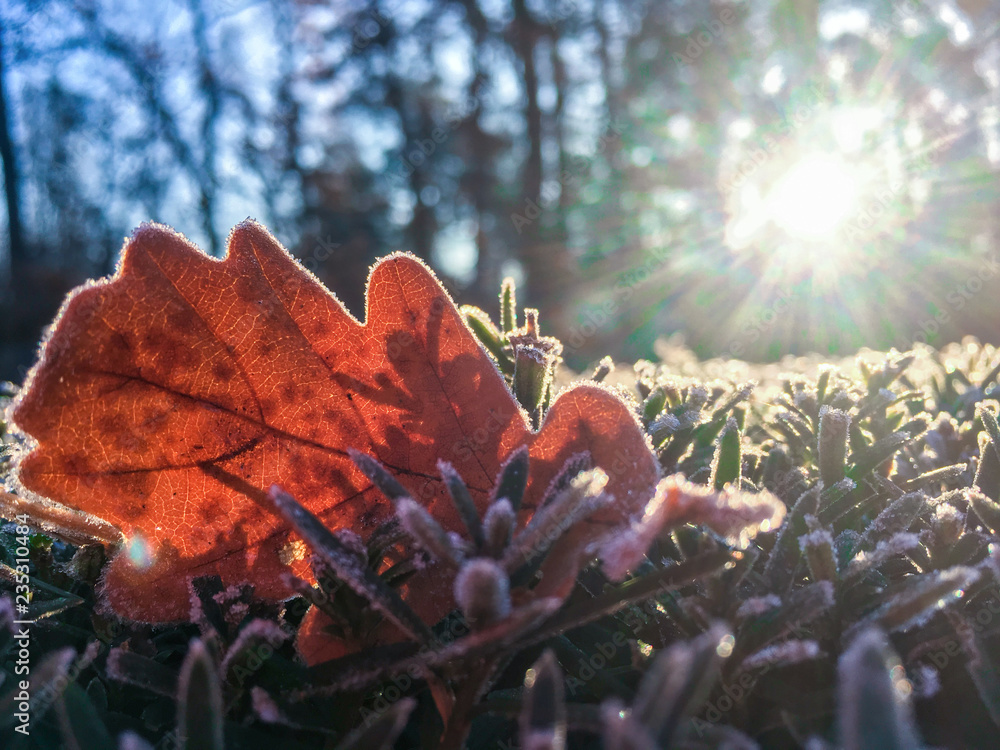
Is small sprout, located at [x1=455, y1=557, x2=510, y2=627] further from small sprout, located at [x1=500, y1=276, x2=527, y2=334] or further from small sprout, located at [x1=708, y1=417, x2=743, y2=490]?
small sprout, located at [x1=500, y1=276, x2=527, y2=334]

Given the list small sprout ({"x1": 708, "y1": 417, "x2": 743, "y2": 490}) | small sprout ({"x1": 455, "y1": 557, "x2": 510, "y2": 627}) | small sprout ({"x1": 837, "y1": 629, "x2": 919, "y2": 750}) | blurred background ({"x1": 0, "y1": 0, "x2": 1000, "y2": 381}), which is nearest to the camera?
small sprout ({"x1": 837, "y1": 629, "x2": 919, "y2": 750})

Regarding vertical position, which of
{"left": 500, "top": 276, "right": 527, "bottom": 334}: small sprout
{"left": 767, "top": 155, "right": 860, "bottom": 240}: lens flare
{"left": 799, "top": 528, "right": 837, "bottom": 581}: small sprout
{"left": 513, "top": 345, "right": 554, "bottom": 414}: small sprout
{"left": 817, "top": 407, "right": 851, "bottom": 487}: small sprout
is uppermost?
{"left": 767, "top": 155, "right": 860, "bottom": 240}: lens flare

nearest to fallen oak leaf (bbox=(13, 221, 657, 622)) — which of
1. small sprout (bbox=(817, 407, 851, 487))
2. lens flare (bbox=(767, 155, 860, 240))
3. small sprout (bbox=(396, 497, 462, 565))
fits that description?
small sprout (bbox=(396, 497, 462, 565))

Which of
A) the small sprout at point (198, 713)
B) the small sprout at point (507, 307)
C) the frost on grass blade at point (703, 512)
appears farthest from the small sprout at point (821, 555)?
the small sprout at point (507, 307)

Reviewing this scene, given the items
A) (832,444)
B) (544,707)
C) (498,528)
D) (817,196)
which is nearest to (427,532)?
(498,528)

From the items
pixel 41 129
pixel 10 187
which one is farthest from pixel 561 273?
pixel 41 129

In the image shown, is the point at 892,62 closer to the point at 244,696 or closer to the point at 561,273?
the point at 561,273

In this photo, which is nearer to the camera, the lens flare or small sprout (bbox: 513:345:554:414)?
small sprout (bbox: 513:345:554:414)
